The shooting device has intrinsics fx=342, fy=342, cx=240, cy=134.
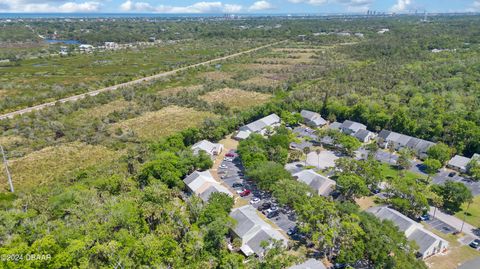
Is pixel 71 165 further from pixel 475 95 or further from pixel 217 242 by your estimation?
pixel 475 95

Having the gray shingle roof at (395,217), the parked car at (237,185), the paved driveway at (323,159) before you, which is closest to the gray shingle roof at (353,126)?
the paved driveway at (323,159)

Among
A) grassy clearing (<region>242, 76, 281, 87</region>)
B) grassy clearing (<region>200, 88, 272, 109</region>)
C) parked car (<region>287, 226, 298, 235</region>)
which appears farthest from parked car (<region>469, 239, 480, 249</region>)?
grassy clearing (<region>242, 76, 281, 87</region>)

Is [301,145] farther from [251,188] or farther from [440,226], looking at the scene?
[440,226]

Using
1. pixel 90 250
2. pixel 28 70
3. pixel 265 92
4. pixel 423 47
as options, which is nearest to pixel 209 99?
pixel 265 92

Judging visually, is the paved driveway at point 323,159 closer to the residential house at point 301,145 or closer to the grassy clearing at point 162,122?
the residential house at point 301,145

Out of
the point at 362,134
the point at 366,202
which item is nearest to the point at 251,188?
the point at 366,202

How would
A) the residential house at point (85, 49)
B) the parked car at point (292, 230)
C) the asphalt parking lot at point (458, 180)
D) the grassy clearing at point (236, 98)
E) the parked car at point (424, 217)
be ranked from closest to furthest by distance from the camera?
the parked car at point (292, 230) → the parked car at point (424, 217) → the asphalt parking lot at point (458, 180) → the grassy clearing at point (236, 98) → the residential house at point (85, 49)

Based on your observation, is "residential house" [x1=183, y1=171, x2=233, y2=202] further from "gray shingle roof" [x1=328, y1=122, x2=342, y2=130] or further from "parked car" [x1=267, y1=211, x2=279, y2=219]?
"gray shingle roof" [x1=328, y1=122, x2=342, y2=130]
